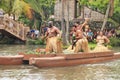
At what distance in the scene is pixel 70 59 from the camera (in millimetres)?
15648

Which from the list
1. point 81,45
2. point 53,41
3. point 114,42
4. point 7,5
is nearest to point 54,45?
point 53,41

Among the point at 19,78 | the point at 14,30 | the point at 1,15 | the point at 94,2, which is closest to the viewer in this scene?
the point at 19,78

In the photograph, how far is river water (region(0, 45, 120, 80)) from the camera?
13.4m

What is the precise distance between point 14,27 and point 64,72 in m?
13.5

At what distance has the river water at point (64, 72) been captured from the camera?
13359 millimetres

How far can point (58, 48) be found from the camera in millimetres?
16141

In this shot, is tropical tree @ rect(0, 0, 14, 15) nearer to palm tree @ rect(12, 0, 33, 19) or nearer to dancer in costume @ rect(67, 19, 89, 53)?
palm tree @ rect(12, 0, 33, 19)

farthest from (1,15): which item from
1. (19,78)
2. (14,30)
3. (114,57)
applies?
(19,78)

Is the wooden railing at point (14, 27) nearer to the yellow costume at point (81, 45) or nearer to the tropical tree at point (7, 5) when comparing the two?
the tropical tree at point (7, 5)

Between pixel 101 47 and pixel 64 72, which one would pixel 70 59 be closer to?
pixel 64 72

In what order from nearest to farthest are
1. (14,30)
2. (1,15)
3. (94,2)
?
1. (1,15)
2. (14,30)
3. (94,2)

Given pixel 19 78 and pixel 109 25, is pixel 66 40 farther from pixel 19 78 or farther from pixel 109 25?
pixel 19 78

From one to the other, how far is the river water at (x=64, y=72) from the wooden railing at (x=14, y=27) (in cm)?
1061

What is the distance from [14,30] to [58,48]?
1181 cm
